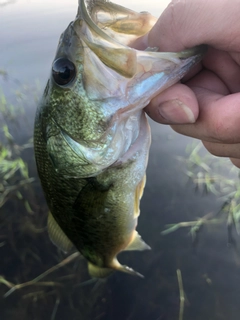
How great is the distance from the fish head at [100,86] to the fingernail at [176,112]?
0.26ft

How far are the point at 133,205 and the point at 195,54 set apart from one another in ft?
2.64

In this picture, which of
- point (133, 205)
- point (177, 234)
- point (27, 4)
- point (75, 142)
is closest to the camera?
point (75, 142)

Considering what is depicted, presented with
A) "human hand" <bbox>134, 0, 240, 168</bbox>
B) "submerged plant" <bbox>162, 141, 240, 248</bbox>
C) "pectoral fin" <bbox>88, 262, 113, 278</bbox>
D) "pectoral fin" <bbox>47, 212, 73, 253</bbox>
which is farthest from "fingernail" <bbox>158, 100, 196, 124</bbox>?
"submerged plant" <bbox>162, 141, 240, 248</bbox>

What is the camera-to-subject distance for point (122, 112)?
1.09m

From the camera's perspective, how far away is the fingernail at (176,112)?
1.09 m

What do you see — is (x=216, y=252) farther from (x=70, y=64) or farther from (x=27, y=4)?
(x=27, y=4)

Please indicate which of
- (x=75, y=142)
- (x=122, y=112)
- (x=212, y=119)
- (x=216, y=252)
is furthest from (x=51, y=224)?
(x=216, y=252)

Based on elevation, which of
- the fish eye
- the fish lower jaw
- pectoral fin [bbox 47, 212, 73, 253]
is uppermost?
the fish eye

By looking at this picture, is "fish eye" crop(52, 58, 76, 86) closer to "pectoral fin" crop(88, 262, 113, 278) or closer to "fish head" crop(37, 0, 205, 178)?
"fish head" crop(37, 0, 205, 178)

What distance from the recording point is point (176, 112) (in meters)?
1.11

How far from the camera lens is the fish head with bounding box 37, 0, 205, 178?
3.28 feet

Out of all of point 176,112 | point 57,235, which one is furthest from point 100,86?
point 57,235

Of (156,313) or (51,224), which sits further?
(156,313)

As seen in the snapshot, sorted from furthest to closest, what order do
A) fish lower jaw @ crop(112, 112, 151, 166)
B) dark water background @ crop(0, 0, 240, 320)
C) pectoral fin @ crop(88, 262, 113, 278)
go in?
1. dark water background @ crop(0, 0, 240, 320)
2. pectoral fin @ crop(88, 262, 113, 278)
3. fish lower jaw @ crop(112, 112, 151, 166)
